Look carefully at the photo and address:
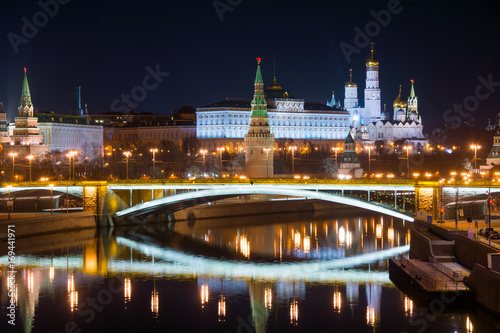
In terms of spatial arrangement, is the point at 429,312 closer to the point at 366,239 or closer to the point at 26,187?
the point at 366,239

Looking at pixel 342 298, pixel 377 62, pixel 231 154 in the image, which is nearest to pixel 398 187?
pixel 342 298

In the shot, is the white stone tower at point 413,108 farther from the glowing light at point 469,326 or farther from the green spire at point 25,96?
the glowing light at point 469,326

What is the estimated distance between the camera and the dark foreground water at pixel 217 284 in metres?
29.4

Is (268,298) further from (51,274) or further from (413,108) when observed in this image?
(413,108)

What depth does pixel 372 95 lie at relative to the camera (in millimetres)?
147875

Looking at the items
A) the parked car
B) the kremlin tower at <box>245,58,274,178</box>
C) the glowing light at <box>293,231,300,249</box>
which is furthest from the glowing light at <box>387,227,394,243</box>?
the kremlin tower at <box>245,58,274,178</box>

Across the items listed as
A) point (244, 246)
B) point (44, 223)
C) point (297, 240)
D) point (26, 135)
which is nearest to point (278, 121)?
point (26, 135)

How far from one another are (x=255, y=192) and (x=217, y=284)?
13.4m

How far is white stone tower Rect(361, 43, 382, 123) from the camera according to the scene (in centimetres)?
14575

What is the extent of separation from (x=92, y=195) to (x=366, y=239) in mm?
15878

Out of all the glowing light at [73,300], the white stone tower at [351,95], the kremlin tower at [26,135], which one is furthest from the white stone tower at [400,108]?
the glowing light at [73,300]

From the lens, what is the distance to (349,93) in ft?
498

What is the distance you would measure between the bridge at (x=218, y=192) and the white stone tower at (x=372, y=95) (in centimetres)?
9312

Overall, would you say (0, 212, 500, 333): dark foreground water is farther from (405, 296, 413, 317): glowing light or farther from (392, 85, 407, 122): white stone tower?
(392, 85, 407, 122): white stone tower
